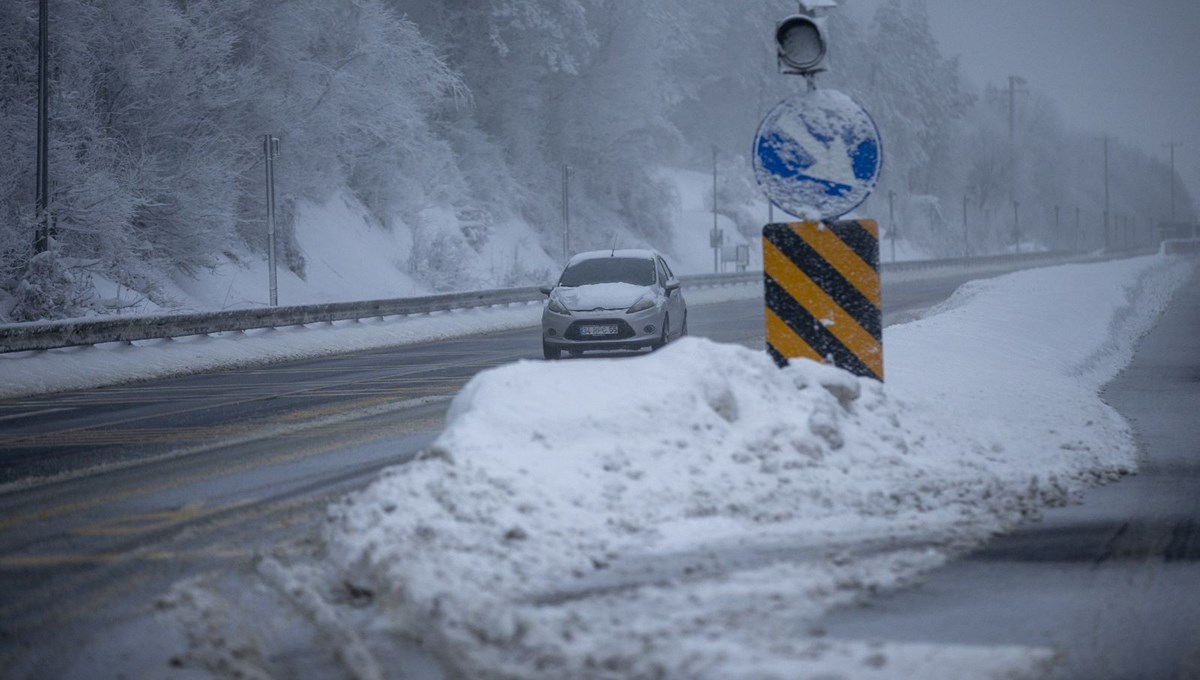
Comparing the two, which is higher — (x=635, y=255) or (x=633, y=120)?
(x=633, y=120)

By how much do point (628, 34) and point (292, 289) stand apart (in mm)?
31680

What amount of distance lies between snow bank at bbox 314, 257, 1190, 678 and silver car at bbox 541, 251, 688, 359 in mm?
9026

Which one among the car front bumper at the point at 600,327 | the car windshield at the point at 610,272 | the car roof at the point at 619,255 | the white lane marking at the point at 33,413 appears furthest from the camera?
the car roof at the point at 619,255

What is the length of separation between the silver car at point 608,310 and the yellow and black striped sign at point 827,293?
10.1m

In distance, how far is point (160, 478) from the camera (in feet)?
30.6

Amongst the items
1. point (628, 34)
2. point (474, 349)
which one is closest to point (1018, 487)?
point (474, 349)

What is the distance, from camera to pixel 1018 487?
27.6ft

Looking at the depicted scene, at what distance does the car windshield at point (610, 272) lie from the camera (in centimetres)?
2155

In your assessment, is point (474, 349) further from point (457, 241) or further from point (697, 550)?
point (457, 241)

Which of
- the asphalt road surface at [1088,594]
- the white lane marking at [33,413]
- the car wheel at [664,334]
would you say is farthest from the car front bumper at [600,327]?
the asphalt road surface at [1088,594]

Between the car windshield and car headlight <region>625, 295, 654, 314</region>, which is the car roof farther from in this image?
car headlight <region>625, 295, 654, 314</region>

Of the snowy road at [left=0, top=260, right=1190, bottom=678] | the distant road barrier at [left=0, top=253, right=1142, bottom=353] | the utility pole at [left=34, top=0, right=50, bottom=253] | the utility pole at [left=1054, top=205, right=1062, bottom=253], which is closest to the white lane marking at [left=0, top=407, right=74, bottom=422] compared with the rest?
the snowy road at [left=0, top=260, right=1190, bottom=678]

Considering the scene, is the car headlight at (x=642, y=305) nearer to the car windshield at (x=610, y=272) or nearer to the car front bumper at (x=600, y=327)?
the car front bumper at (x=600, y=327)

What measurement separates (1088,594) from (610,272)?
52.5ft
